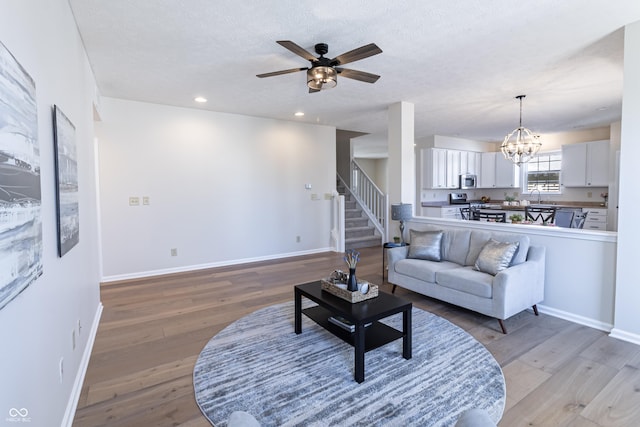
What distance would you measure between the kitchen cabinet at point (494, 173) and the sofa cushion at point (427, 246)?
232 inches

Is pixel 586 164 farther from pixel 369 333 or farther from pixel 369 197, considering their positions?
pixel 369 333

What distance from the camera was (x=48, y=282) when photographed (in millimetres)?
1688

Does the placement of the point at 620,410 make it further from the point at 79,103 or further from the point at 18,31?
the point at 79,103

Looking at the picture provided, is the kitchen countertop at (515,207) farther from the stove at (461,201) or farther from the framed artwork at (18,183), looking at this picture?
the framed artwork at (18,183)

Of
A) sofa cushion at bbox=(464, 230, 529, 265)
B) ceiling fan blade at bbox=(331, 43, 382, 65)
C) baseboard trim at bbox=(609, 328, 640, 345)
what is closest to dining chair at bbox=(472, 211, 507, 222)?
sofa cushion at bbox=(464, 230, 529, 265)

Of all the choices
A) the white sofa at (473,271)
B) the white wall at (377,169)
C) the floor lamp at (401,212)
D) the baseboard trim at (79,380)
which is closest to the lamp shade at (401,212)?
the floor lamp at (401,212)

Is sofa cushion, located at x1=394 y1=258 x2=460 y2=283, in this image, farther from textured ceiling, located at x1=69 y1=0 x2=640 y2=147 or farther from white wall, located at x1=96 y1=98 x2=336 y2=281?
white wall, located at x1=96 y1=98 x2=336 y2=281

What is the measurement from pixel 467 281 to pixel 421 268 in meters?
0.57

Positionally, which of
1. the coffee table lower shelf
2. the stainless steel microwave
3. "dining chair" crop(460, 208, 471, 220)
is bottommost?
the coffee table lower shelf

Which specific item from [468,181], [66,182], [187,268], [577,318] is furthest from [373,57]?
[468,181]

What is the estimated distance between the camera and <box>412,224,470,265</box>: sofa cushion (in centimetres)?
384

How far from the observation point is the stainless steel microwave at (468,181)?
28.0 feet

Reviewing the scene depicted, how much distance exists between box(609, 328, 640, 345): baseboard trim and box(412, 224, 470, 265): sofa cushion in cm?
140

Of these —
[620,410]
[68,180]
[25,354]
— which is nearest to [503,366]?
[620,410]
